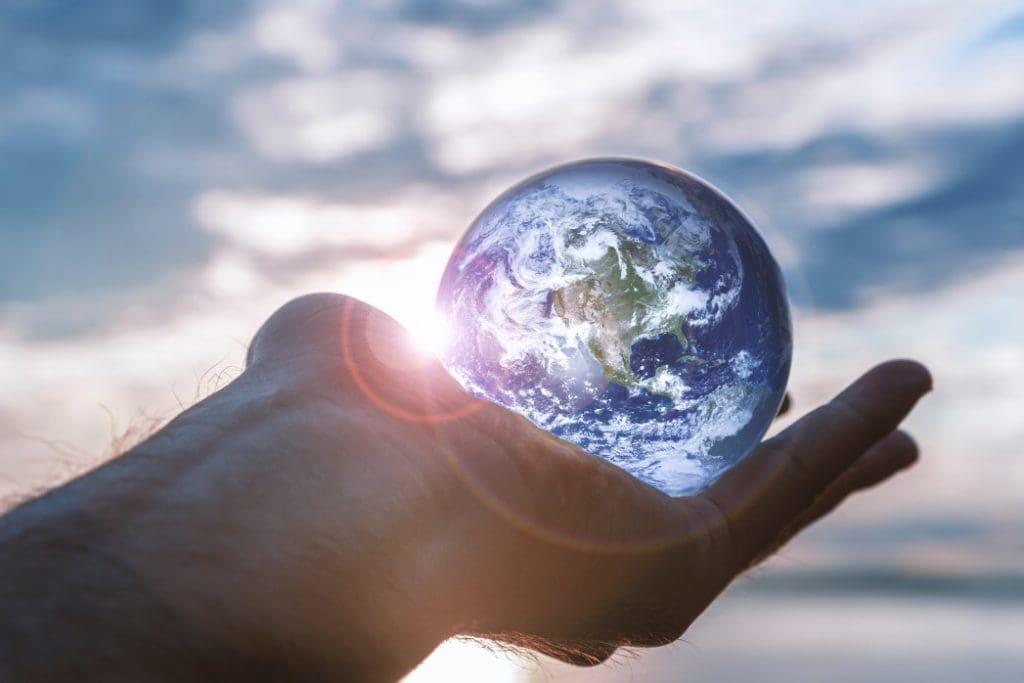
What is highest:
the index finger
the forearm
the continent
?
the continent

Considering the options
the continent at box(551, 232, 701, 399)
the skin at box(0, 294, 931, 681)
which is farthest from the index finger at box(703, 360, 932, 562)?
the continent at box(551, 232, 701, 399)

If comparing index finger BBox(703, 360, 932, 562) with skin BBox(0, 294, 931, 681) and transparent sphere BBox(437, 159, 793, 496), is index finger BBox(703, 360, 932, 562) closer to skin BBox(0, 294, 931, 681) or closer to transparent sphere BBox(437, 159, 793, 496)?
skin BBox(0, 294, 931, 681)

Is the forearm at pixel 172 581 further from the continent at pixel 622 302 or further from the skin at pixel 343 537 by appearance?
the continent at pixel 622 302

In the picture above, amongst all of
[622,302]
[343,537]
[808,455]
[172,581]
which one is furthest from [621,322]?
[172,581]

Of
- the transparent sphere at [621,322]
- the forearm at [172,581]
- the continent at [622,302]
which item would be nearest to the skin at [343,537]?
the forearm at [172,581]

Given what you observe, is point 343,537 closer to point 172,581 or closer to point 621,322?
point 172,581
